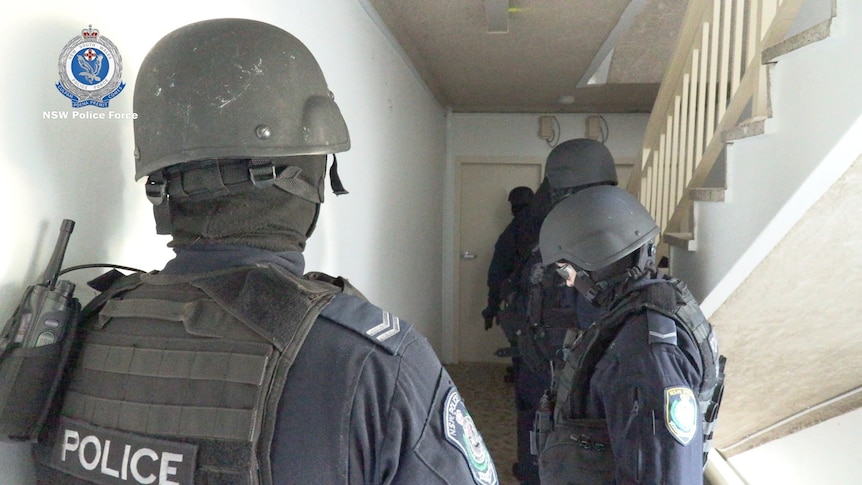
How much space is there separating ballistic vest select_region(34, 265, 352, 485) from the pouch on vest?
899 mm

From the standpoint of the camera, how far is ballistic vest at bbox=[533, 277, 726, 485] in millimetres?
1366

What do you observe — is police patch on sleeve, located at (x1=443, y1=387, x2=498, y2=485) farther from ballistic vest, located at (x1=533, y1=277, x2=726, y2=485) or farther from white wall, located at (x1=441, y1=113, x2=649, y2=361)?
white wall, located at (x1=441, y1=113, x2=649, y2=361)

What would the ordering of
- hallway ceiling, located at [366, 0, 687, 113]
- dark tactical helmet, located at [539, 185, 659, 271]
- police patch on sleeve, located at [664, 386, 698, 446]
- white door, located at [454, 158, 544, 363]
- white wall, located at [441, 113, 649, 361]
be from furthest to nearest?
white door, located at [454, 158, 544, 363] < white wall, located at [441, 113, 649, 361] < hallway ceiling, located at [366, 0, 687, 113] < dark tactical helmet, located at [539, 185, 659, 271] < police patch on sleeve, located at [664, 386, 698, 446]

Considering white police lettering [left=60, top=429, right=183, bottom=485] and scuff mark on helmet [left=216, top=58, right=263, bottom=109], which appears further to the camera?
scuff mark on helmet [left=216, top=58, right=263, bottom=109]

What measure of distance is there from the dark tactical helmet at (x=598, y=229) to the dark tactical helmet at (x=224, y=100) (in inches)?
36.6

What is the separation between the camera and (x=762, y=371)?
243 cm

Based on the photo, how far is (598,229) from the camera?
1592mm

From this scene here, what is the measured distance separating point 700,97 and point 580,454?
138 cm

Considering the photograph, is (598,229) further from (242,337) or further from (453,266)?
(453,266)

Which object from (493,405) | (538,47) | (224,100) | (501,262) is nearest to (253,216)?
(224,100)

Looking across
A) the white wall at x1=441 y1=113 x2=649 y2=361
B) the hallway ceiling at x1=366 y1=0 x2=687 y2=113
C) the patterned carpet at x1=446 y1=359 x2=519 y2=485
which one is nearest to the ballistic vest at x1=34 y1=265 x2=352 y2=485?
the hallway ceiling at x1=366 y1=0 x2=687 y2=113

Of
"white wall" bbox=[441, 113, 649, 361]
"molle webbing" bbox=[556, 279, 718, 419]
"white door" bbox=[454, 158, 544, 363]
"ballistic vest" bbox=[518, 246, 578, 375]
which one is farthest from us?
"white door" bbox=[454, 158, 544, 363]

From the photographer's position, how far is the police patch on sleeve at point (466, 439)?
0.72m

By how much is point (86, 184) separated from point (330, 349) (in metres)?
0.51
